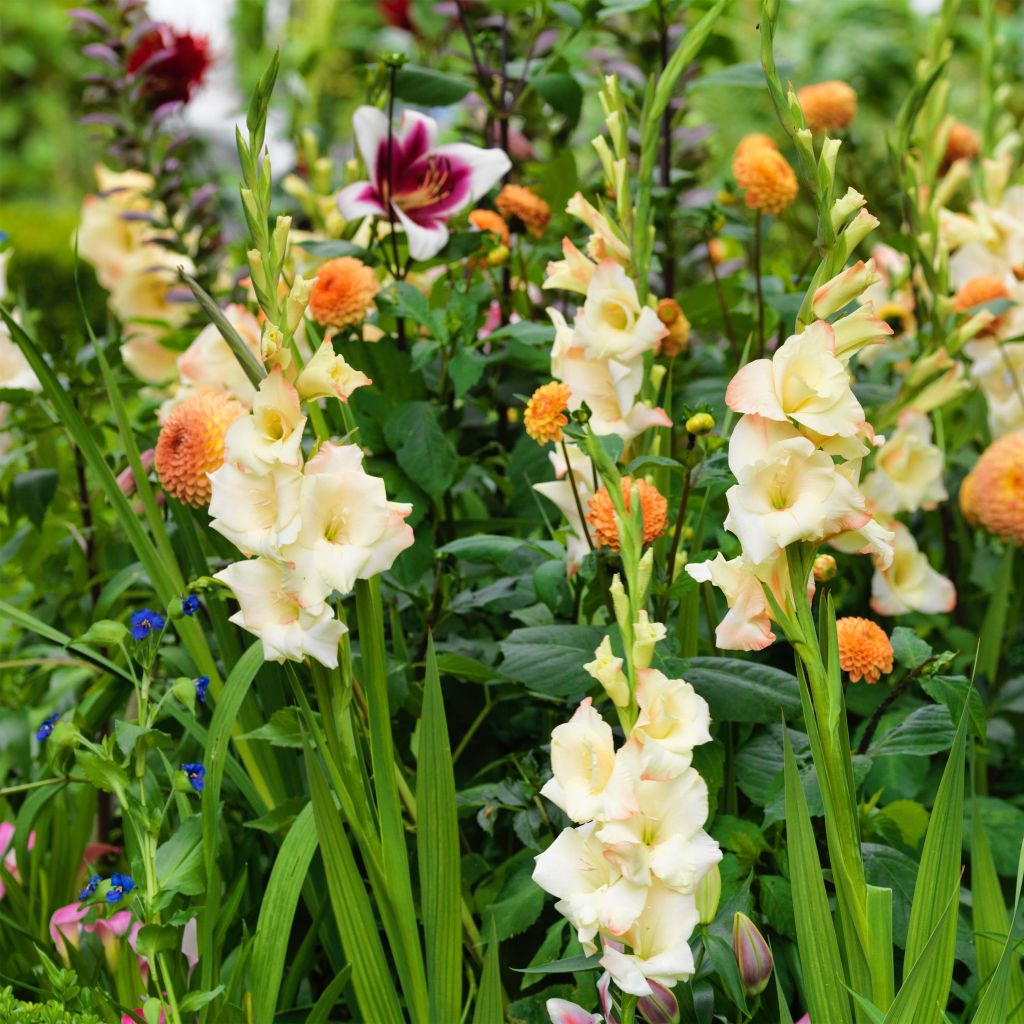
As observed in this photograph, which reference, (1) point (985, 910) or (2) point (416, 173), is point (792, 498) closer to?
(1) point (985, 910)

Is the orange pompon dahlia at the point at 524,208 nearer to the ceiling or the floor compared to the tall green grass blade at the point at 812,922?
nearer to the ceiling

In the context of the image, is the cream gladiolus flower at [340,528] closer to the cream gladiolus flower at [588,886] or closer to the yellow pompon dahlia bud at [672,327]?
the cream gladiolus flower at [588,886]

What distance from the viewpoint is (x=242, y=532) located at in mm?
696

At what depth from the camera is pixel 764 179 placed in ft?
4.13

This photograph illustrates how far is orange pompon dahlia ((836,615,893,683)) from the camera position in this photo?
88 centimetres

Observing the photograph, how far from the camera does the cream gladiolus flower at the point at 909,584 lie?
120 centimetres

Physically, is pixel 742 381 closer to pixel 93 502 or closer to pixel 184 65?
pixel 93 502

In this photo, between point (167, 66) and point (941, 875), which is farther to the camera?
point (167, 66)

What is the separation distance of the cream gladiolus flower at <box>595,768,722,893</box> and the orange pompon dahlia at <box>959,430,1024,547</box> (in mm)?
715

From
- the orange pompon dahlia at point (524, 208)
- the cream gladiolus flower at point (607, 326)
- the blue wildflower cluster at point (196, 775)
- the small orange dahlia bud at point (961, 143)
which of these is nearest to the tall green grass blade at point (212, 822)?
the blue wildflower cluster at point (196, 775)

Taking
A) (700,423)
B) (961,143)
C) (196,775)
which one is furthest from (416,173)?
(961,143)

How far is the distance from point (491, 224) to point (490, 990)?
78 cm

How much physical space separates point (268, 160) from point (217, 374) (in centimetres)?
52

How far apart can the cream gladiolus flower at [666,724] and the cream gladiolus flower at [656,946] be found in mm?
52
